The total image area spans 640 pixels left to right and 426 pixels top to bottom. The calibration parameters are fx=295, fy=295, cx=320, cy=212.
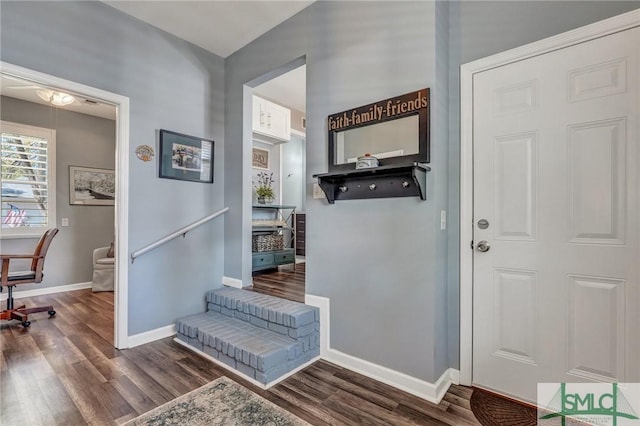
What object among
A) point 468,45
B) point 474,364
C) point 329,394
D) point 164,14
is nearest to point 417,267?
point 474,364

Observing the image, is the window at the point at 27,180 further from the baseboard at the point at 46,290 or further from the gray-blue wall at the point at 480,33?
the gray-blue wall at the point at 480,33

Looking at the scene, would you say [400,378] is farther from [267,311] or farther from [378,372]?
[267,311]

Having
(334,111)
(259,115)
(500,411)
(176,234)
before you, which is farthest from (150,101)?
(500,411)

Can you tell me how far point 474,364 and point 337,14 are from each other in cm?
275

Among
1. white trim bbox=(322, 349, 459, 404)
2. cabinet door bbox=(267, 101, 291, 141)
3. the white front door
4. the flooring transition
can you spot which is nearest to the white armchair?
the flooring transition

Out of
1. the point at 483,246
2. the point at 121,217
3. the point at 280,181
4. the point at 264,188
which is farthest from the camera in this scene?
the point at 280,181

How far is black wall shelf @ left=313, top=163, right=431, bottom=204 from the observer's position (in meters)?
1.85

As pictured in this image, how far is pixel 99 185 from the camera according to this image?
4863mm

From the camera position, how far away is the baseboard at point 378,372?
6.01 feet

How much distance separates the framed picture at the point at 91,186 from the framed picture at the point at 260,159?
2.31m

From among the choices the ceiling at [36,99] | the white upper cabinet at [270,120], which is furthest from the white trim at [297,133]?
the ceiling at [36,99]

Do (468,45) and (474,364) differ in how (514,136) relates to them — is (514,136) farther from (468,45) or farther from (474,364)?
(474,364)

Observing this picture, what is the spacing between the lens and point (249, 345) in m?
2.13

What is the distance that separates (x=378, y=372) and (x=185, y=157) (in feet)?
8.49
